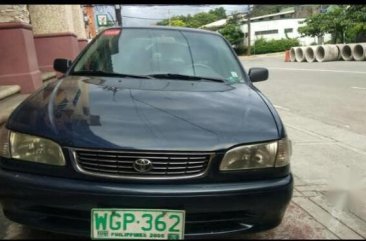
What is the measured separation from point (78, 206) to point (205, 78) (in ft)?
5.49

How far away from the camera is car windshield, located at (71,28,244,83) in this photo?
3.68 meters

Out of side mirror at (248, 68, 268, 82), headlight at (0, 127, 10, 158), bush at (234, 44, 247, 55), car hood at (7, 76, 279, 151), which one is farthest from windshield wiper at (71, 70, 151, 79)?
bush at (234, 44, 247, 55)

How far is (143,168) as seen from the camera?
236cm

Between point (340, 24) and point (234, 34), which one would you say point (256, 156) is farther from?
point (234, 34)

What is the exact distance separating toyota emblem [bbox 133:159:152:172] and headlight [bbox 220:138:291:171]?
403 millimetres

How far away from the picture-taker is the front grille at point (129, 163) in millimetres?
2363

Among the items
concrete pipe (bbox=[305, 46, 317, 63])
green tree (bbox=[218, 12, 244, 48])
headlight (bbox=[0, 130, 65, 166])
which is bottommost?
green tree (bbox=[218, 12, 244, 48])

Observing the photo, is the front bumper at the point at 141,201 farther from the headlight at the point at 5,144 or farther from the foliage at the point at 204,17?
the foliage at the point at 204,17

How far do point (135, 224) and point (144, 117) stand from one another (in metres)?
0.64

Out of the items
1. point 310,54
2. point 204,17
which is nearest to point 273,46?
point 310,54

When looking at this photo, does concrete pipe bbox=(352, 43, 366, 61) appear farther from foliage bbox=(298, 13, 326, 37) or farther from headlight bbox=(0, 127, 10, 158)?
headlight bbox=(0, 127, 10, 158)

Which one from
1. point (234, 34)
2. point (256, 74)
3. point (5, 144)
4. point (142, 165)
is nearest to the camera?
point (142, 165)

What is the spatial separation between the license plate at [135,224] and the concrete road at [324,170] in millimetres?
326

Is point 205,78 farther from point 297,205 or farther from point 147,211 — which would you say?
point 147,211
